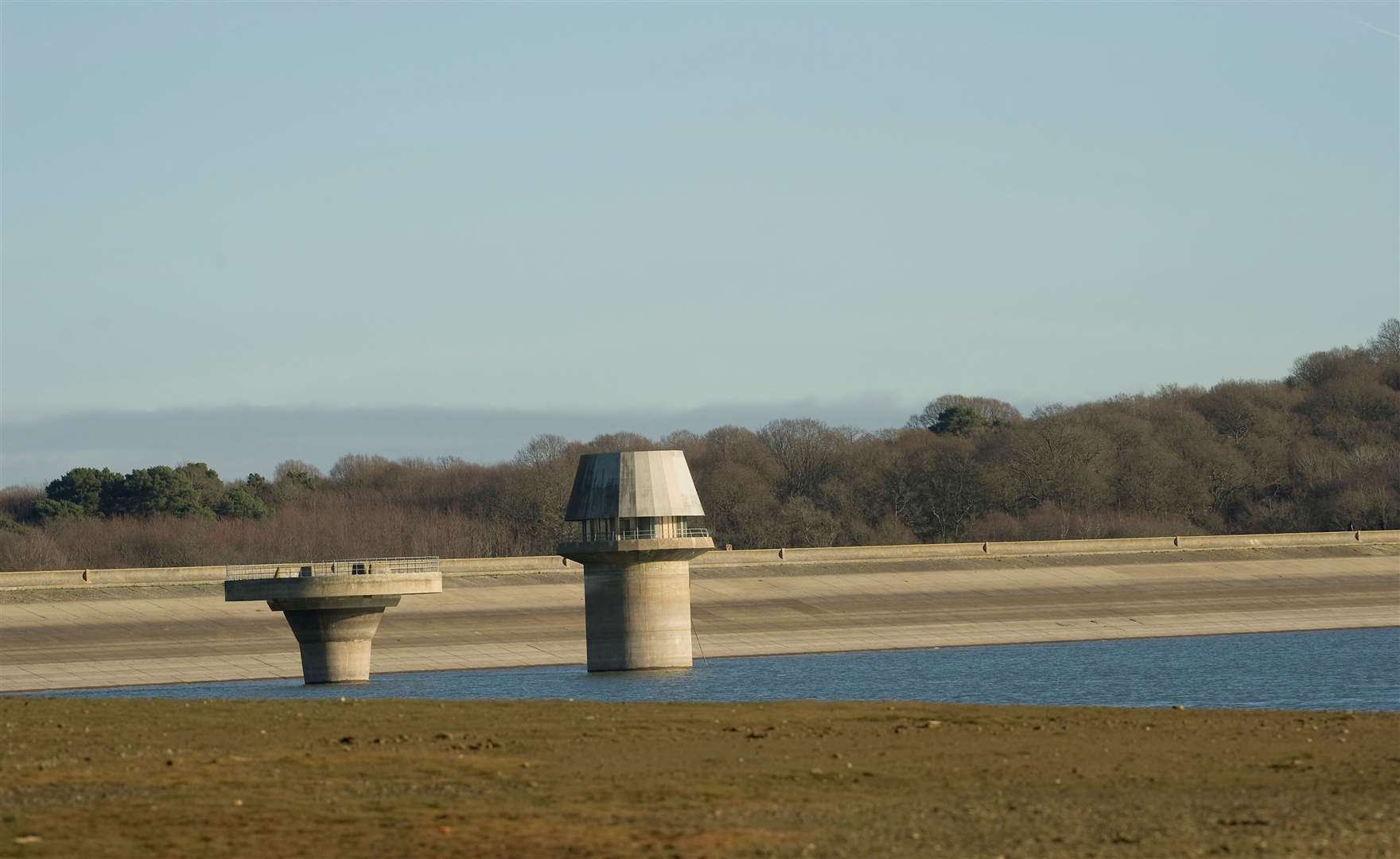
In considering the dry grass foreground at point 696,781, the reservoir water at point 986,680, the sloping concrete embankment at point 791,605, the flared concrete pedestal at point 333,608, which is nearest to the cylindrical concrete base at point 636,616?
the reservoir water at point 986,680

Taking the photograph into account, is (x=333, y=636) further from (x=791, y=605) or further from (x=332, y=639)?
(x=791, y=605)

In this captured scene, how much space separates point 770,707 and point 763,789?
1110cm

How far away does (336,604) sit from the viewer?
6562 centimetres

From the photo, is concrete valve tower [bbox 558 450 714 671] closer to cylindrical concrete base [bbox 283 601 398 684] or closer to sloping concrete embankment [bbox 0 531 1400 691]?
cylindrical concrete base [bbox 283 601 398 684]

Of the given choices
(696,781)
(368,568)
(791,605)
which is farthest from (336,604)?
(696,781)

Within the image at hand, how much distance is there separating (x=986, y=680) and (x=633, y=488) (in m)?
14.7

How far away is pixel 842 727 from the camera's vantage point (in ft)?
107

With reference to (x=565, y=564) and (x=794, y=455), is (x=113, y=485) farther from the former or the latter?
(x=565, y=564)

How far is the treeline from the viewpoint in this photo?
166 m

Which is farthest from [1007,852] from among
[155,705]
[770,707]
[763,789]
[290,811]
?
[155,705]

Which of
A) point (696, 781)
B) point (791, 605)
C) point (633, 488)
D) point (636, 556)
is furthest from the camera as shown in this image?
point (791, 605)

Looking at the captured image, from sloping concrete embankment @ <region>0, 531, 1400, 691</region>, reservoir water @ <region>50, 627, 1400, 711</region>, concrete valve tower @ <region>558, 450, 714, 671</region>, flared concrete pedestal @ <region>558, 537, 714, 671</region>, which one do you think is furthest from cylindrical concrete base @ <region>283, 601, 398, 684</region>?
sloping concrete embankment @ <region>0, 531, 1400, 691</region>

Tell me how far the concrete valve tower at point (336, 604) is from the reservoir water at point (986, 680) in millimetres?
1125

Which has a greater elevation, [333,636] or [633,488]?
[633,488]
